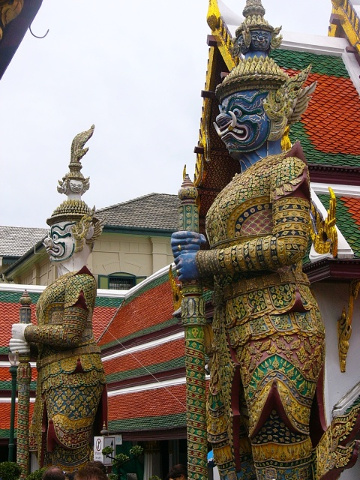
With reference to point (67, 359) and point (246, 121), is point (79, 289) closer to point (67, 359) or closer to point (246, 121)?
point (67, 359)

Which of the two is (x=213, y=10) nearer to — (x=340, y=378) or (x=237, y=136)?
(x=237, y=136)

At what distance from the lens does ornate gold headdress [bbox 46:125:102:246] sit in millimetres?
8500

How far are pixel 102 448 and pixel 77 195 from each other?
273 centimetres

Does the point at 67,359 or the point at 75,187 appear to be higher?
the point at 75,187

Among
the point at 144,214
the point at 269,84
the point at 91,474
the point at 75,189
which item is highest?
the point at 144,214

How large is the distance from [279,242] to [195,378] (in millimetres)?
1030

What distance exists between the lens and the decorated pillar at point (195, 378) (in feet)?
17.4

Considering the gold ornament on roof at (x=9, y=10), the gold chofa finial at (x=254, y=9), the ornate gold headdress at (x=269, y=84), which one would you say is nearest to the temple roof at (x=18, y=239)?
the gold chofa finial at (x=254, y=9)

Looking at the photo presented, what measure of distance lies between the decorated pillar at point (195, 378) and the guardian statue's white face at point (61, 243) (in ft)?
10.5

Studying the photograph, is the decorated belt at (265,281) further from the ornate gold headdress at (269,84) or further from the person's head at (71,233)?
the person's head at (71,233)

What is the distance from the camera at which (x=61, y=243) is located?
852 centimetres

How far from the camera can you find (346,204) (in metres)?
7.32

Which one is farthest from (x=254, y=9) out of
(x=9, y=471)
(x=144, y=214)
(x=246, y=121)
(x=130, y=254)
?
(x=144, y=214)

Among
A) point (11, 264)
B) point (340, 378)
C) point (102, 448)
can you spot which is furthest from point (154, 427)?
point (11, 264)
